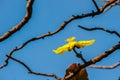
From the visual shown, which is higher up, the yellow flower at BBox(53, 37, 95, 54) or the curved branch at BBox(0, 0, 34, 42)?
the curved branch at BBox(0, 0, 34, 42)

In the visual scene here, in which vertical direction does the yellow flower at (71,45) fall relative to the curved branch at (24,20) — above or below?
below

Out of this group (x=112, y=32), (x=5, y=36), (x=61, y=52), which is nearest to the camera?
(x=61, y=52)

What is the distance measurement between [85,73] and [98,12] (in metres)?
0.33

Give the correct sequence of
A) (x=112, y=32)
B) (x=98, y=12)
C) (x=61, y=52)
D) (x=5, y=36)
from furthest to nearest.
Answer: (x=112, y=32), (x=98, y=12), (x=5, y=36), (x=61, y=52)

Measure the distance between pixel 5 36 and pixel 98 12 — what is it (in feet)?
1.64

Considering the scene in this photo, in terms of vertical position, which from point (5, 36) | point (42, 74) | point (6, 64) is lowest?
point (42, 74)

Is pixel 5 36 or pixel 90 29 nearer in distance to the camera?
pixel 5 36

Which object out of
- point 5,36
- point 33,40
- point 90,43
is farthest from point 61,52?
point 33,40

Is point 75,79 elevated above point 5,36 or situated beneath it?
situated beneath

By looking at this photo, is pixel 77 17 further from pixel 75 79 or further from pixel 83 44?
pixel 75 79

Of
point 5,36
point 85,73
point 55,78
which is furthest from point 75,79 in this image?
point 5,36

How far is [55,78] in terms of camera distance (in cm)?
155

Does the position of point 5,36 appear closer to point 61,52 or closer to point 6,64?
point 61,52

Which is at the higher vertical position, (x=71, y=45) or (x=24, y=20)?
(x=24, y=20)
